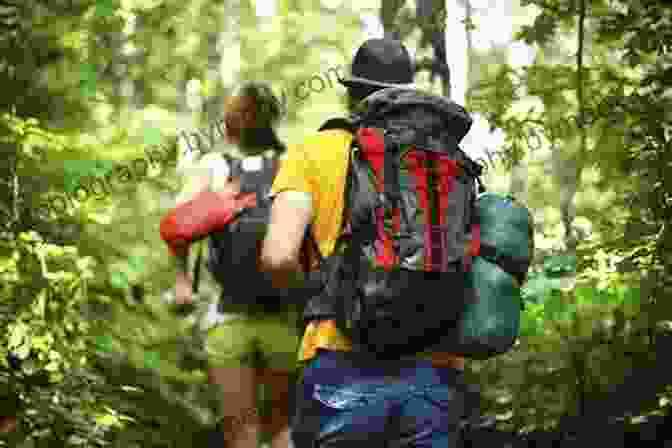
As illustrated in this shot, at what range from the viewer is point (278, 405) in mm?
5531

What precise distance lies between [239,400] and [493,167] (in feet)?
7.64

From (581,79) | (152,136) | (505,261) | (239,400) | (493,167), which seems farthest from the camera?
(152,136)

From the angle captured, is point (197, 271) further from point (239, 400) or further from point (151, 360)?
point (151, 360)

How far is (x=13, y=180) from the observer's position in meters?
5.98

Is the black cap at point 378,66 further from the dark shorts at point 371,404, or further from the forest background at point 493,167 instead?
the forest background at point 493,167

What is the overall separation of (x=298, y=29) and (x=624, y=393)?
1765 centimetres

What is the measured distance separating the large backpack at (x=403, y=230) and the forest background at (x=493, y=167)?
1925mm

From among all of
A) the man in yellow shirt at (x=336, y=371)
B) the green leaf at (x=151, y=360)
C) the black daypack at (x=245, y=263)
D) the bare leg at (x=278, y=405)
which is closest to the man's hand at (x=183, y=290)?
the black daypack at (x=245, y=263)

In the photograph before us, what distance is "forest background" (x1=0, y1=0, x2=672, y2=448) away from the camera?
5336mm

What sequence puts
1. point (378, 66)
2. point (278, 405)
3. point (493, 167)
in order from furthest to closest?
1. point (493, 167)
2. point (278, 405)
3. point (378, 66)

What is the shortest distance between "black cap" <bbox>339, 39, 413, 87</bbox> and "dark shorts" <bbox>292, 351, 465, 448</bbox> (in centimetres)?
97

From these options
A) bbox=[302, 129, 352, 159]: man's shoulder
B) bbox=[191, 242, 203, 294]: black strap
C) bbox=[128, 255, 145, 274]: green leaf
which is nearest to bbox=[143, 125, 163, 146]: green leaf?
bbox=[128, 255, 145, 274]: green leaf

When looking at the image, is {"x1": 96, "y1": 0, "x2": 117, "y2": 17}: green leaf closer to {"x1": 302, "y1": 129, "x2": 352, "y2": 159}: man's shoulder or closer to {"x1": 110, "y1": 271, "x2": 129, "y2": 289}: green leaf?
{"x1": 110, "y1": 271, "x2": 129, "y2": 289}: green leaf

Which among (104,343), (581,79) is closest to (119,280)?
(104,343)
